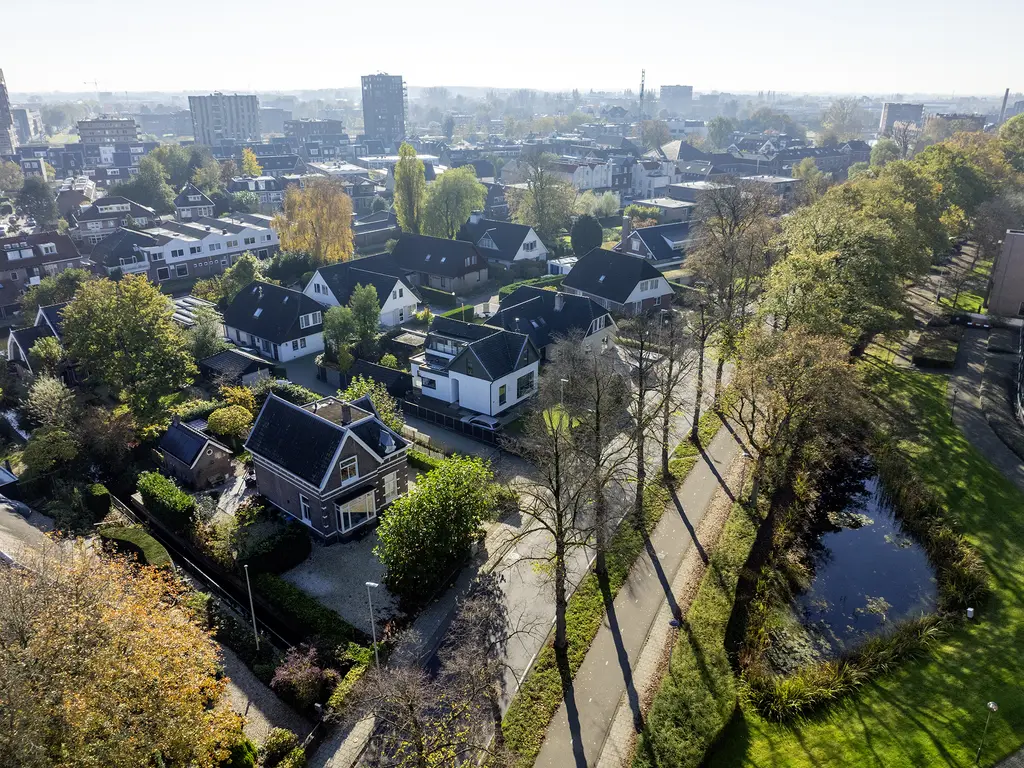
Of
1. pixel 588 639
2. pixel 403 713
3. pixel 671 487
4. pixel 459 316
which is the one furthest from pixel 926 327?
pixel 403 713

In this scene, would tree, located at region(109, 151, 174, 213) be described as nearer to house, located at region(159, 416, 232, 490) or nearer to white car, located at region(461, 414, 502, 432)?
house, located at region(159, 416, 232, 490)

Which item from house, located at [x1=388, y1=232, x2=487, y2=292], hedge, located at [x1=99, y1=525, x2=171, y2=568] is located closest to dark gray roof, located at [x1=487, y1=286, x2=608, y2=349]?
house, located at [x1=388, y1=232, x2=487, y2=292]

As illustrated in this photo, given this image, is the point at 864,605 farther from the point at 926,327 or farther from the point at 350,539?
the point at 926,327

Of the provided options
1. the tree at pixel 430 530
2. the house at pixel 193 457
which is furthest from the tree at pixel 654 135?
the tree at pixel 430 530

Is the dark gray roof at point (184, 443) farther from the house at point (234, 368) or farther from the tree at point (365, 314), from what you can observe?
the tree at point (365, 314)

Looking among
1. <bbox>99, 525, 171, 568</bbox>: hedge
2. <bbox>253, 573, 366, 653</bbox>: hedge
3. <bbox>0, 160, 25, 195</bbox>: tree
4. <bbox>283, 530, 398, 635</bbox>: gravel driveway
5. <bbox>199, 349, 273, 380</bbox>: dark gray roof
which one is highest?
<bbox>0, 160, 25, 195</bbox>: tree
